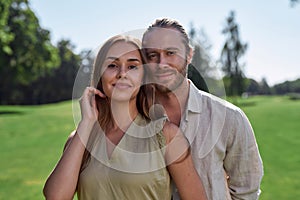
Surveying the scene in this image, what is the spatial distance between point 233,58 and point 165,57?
46162mm

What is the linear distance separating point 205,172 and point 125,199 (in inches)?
23.1

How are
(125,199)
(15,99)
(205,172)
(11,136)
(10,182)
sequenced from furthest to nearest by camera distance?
(15,99) < (11,136) < (10,182) < (205,172) < (125,199)

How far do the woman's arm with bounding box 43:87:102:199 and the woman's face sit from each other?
12 centimetres

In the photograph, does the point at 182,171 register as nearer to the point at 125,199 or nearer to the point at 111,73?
the point at 125,199

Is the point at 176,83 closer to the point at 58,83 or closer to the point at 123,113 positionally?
the point at 123,113

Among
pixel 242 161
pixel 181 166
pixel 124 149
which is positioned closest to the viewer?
pixel 181 166

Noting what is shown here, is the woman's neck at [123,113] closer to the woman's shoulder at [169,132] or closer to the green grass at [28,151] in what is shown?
the woman's shoulder at [169,132]

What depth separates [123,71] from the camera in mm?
2254

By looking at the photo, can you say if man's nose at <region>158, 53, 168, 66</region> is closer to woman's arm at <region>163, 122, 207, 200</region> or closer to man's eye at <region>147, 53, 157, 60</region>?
man's eye at <region>147, 53, 157, 60</region>

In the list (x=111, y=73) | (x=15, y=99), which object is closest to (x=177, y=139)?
(x=111, y=73)

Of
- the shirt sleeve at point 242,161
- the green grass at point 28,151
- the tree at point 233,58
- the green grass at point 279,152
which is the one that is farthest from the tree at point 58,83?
the shirt sleeve at point 242,161

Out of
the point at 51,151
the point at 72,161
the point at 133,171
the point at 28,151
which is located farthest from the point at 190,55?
the point at 28,151

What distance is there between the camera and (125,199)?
2242 mm

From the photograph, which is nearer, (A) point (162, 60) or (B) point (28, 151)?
(A) point (162, 60)
